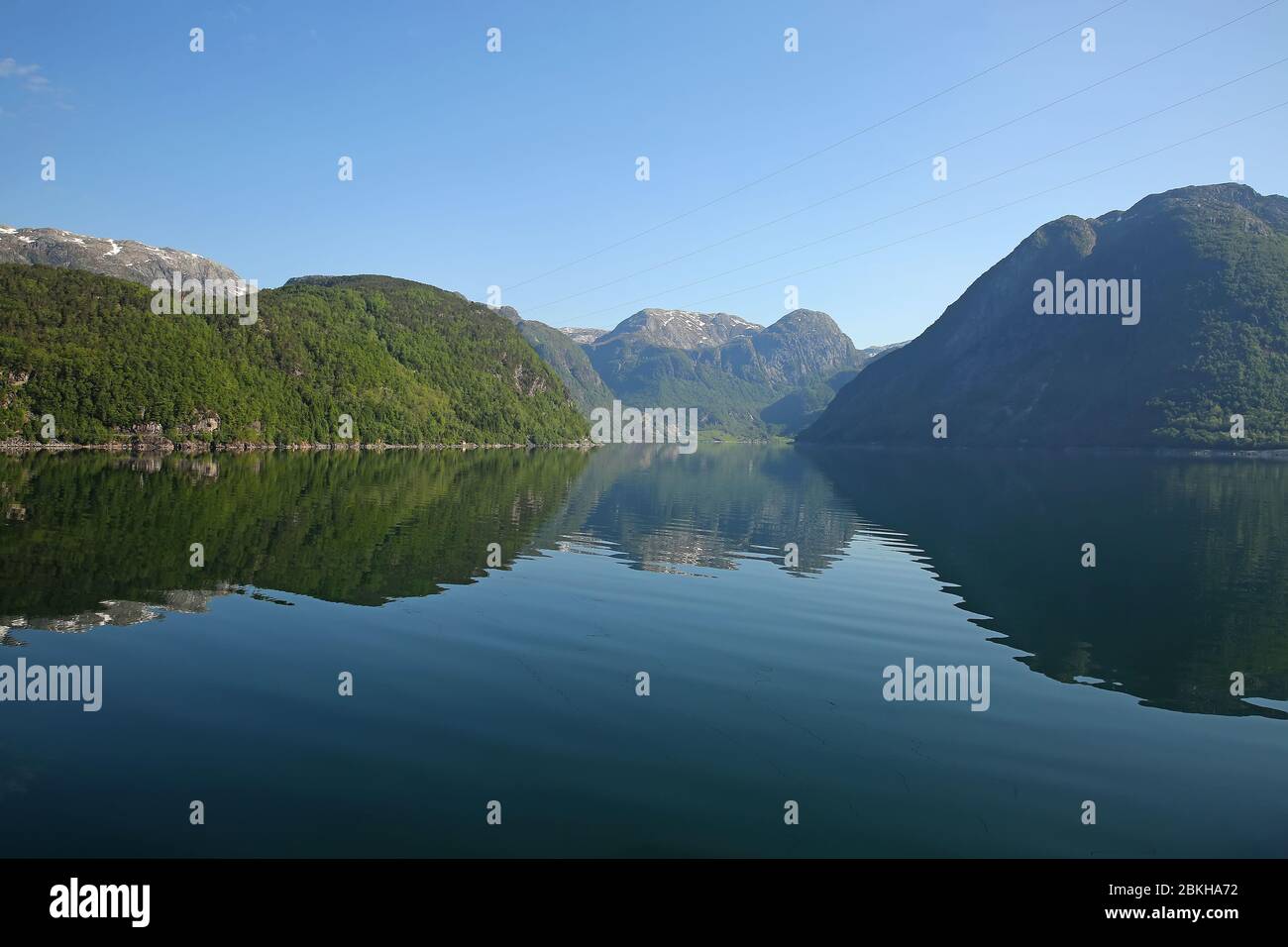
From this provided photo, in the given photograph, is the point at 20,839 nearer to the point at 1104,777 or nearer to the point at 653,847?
the point at 653,847

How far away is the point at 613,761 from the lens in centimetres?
1767

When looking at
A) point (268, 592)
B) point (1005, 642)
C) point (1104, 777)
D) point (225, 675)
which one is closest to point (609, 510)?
point (268, 592)

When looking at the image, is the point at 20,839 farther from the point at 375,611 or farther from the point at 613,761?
the point at 375,611

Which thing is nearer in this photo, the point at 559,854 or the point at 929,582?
the point at 559,854

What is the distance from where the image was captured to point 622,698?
2216cm

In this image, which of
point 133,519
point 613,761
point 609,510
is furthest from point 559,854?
point 609,510

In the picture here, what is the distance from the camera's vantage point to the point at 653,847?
14.1m

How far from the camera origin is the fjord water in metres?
14.9

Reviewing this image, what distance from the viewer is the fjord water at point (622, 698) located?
1495 centimetres

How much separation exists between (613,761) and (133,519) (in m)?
49.8
